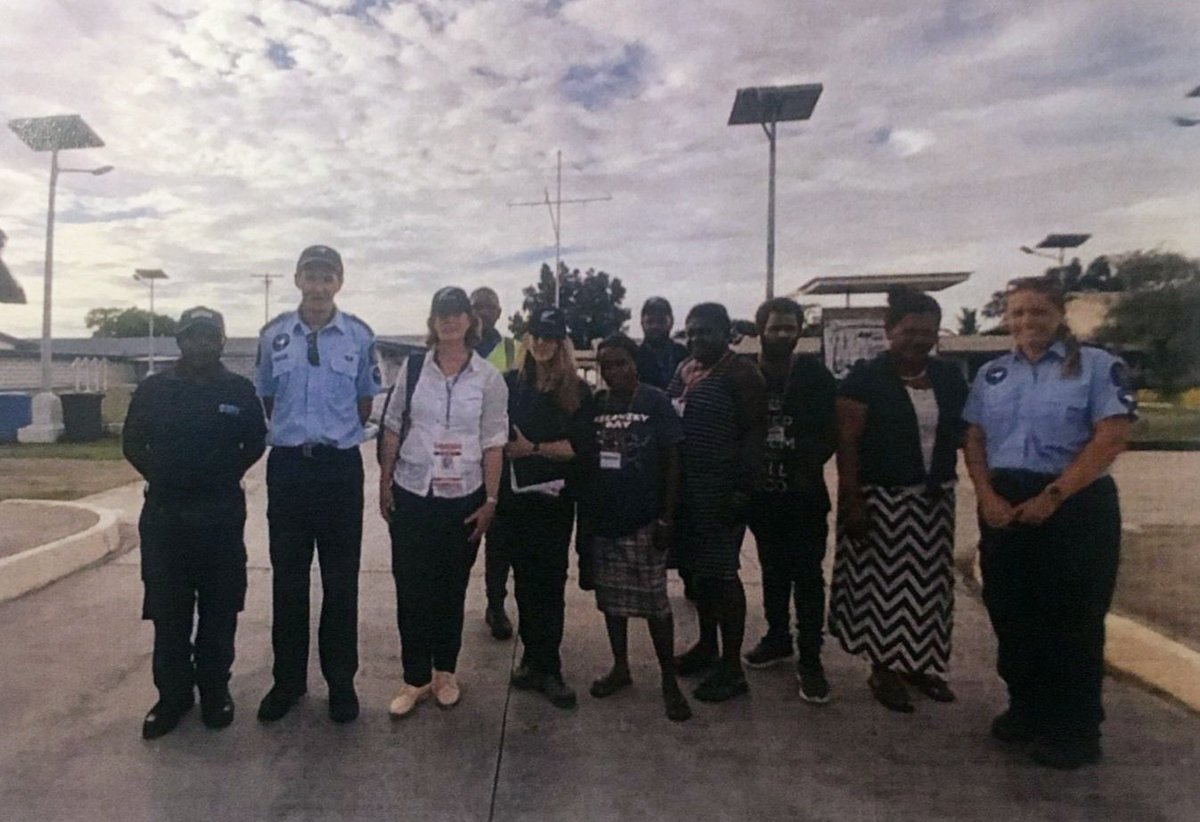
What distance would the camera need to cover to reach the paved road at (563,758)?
259 cm

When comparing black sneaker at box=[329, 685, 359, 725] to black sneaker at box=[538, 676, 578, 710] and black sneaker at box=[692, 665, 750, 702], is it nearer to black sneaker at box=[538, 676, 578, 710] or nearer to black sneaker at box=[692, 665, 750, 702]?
black sneaker at box=[538, 676, 578, 710]

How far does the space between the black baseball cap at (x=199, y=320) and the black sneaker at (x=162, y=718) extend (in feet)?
4.44

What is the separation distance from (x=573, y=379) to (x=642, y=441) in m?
0.37

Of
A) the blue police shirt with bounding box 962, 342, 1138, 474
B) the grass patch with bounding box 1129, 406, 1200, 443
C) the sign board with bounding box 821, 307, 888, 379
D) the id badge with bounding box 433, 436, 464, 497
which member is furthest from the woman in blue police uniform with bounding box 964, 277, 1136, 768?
the sign board with bounding box 821, 307, 888, 379

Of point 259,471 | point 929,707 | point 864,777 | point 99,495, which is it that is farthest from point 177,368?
point 259,471

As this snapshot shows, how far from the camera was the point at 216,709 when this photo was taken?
10.3 ft

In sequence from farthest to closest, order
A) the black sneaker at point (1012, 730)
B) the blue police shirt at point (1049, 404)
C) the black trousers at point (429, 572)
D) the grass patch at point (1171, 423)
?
the grass patch at point (1171, 423) → the black trousers at point (429, 572) → the black sneaker at point (1012, 730) → the blue police shirt at point (1049, 404)

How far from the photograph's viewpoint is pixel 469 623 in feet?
14.6

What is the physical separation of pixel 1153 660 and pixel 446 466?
3.11 metres

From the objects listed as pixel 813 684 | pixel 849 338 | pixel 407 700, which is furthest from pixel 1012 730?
pixel 849 338

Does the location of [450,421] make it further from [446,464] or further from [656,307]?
[656,307]

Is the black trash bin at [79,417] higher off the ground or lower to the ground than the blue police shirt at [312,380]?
lower

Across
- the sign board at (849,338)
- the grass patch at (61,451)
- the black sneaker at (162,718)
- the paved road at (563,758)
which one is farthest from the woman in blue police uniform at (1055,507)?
the grass patch at (61,451)

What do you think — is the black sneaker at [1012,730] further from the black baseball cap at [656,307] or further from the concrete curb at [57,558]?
the concrete curb at [57,558]
